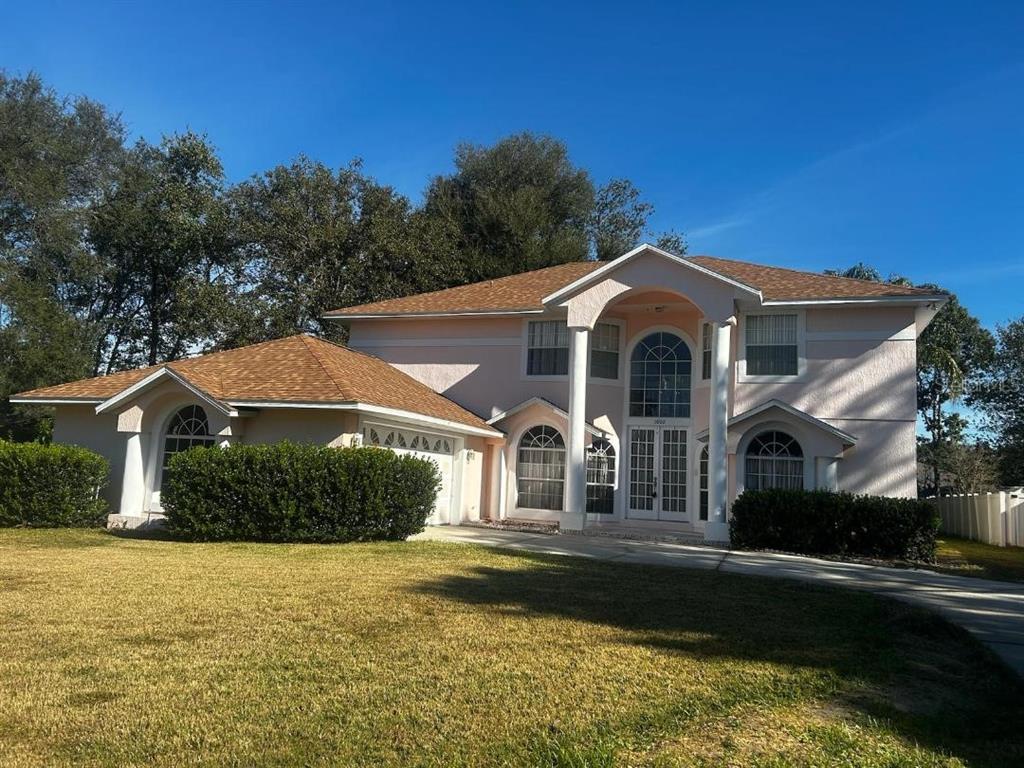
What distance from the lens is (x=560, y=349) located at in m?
20.6

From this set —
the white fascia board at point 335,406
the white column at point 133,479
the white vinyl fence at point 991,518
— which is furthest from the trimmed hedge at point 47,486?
the white vinyl fence at point 991,518

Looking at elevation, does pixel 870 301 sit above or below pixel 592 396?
above

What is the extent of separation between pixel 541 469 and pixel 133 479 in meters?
9.72

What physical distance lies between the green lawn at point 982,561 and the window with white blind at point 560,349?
8.91m

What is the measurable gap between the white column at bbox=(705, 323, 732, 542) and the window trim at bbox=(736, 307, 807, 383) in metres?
1.77

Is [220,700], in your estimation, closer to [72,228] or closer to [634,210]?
[72,228]

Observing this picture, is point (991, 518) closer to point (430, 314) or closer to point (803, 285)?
point (803, 285)

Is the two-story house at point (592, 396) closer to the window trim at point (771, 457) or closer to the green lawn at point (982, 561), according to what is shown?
the window trim at point (771, 457)

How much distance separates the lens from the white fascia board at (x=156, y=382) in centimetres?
1511

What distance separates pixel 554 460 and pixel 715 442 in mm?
4732

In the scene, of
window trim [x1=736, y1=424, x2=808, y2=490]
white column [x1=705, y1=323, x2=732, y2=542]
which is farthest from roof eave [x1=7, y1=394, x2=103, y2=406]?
window trim [x1=736, y1=424, x2=808, y2=490]

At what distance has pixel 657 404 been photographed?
20.3 meters

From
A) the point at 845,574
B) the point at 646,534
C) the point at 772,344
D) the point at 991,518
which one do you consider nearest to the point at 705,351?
the point at 772,344

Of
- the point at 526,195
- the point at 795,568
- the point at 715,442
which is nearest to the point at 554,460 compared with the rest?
the point at 715,442
